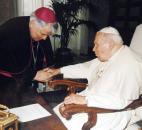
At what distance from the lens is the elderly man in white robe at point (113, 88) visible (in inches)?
101

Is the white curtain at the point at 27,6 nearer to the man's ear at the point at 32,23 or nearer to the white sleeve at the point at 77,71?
the man's ear at the point at 32,23

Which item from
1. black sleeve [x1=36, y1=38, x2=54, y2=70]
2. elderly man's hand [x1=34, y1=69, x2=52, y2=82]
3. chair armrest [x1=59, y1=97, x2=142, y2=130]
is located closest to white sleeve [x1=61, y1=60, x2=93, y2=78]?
elderly man's hand [x1=34, y1=69, x2=52, y2=82]

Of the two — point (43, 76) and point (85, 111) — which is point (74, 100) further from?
point (43, 76)

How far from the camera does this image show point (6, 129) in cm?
182

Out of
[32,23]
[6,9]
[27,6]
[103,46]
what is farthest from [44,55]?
[27,6]

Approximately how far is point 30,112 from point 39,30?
0.91 metres

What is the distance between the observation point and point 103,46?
2.70 meters

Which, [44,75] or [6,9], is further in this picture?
[6,9]

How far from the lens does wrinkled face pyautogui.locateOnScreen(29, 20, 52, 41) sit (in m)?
2.97

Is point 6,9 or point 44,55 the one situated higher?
point 6,9

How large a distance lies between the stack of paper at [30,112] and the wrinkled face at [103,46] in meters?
0.70

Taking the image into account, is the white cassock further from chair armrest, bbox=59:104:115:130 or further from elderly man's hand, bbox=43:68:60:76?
elderly man's hand, bbox=43:68:60:76

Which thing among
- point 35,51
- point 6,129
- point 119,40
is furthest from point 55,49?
point 6,129

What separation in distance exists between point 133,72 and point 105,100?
1.13 feet
